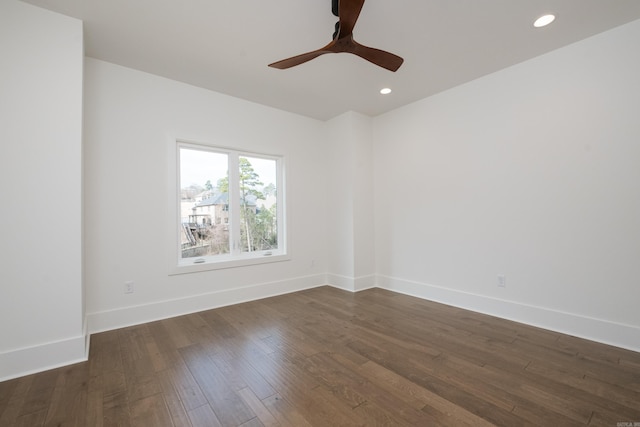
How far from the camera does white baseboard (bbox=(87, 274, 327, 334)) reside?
2.79 m

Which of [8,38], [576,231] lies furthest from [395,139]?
[8,38]

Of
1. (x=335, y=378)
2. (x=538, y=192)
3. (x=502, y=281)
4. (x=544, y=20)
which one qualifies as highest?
(x=544, y=20)

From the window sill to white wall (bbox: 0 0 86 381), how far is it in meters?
1.09

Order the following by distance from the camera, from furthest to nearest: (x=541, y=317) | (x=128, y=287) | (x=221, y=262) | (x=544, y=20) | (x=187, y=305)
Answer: (x=221, y=262) < (x=187, y=305) < (x=128, y=287) < (x=541, y=317) < (x=544, y=20)

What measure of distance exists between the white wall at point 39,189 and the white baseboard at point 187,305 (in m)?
0.61

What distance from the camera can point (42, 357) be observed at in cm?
209

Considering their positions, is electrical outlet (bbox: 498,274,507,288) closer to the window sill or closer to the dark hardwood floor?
the dark hardwood floor

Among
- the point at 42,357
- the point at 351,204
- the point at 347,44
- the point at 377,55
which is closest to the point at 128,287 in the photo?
the point at 42,357

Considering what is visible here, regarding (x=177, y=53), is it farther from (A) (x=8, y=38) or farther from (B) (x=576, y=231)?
(B) (x=576, y=231)

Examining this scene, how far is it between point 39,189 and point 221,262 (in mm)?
1861

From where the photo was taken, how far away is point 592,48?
2.53 meters

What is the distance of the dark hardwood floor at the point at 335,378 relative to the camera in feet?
5.18

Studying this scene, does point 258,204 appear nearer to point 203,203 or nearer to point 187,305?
point 203,203

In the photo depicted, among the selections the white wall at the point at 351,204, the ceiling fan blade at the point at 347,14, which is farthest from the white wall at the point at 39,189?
the white wall at the point at 351,204
